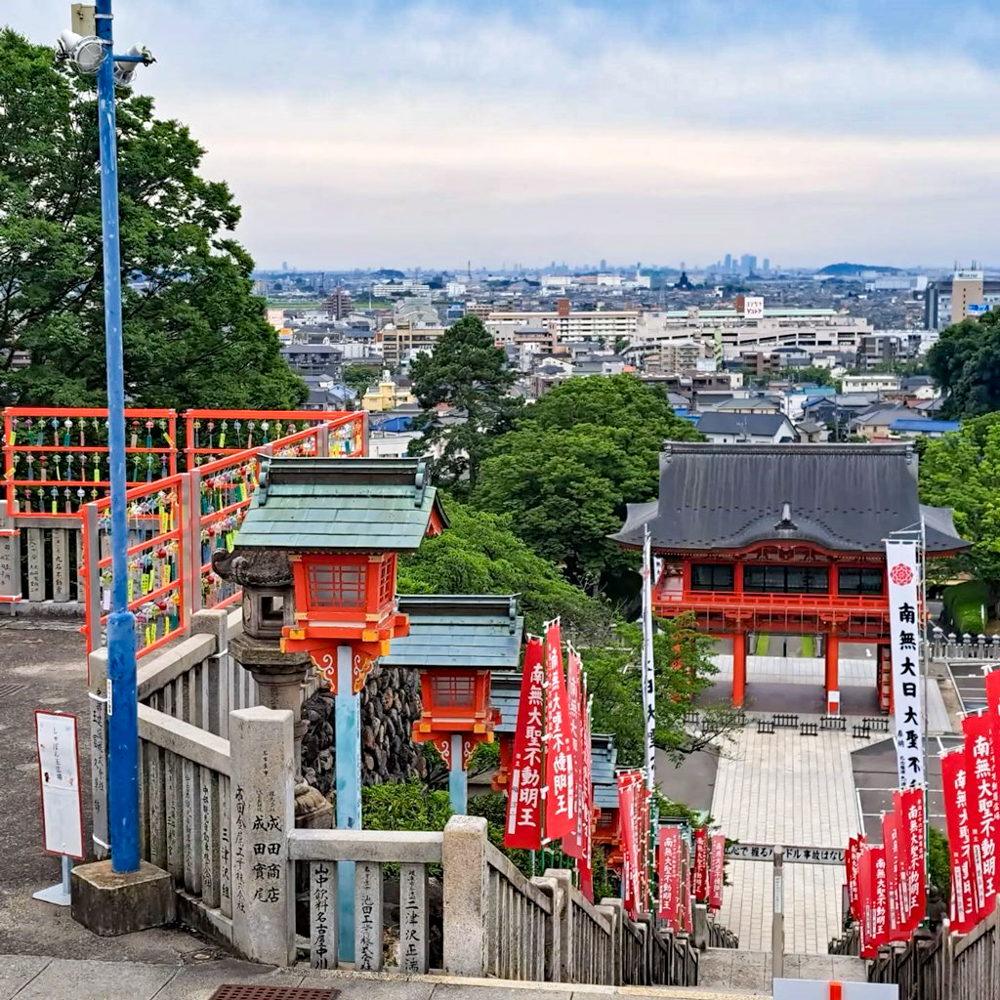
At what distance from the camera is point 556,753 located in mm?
12117

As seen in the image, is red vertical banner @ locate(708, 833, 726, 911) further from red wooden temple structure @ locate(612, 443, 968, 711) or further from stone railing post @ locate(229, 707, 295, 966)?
stone railing post @ locate(229, 707, 295, 966)

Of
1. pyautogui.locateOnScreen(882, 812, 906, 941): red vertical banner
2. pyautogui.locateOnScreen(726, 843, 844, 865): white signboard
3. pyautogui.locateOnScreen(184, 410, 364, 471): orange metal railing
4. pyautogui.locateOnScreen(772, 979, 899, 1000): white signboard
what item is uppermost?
pyautogui.locateOnScreen(184, 410, 364, 471): orange metal railing

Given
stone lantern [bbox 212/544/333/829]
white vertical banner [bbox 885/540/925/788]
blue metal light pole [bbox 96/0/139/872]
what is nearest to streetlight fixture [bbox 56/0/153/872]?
blue metal light pole [bbox 96/0/139/872]

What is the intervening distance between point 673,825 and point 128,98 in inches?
697

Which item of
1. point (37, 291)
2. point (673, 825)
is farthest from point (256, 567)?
point (37, 291)

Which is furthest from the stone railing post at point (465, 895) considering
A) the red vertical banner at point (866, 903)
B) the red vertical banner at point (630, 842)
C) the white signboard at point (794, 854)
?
the white signboard at point (794, 854)

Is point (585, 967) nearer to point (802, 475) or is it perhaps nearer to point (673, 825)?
point (673, 825)

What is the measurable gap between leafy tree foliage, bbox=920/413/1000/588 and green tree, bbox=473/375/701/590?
9739 mm

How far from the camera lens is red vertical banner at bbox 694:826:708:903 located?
22.9 m

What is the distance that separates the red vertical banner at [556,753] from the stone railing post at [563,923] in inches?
20.9

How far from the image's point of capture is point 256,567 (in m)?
10.7

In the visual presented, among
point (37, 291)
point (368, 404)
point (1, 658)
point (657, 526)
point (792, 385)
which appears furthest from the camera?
point (792, 385)

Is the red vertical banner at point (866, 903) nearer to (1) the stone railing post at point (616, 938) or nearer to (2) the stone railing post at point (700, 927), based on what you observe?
(2) the stone railing post at point (700, 927)

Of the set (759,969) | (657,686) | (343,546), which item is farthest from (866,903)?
(343,546)
